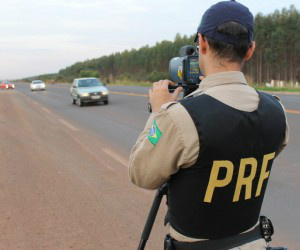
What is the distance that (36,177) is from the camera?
621 cm

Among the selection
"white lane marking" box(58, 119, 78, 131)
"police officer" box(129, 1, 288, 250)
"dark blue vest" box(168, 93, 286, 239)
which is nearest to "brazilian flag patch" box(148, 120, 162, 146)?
"police officer" box(129, 1, 288, 250)

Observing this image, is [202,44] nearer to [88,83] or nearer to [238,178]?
[238,178]

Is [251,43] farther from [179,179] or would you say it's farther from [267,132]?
[179,179]

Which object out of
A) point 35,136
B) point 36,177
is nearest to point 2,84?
point 35,136

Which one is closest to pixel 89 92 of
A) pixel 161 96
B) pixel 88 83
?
pixel 88 83

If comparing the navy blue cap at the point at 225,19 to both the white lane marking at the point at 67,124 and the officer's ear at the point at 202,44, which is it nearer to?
the officer's ear at the point at 202,44

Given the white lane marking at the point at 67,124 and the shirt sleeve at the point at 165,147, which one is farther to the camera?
the white lane marking at the point at 67,124

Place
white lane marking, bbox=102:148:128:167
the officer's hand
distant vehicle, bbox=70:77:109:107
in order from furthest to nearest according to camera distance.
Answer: distant vehicle, bbox=70:77:109:107, white lane marking, bbox=102:148:128:167, the officer's hand

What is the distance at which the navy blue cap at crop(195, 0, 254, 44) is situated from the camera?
5.21 ft

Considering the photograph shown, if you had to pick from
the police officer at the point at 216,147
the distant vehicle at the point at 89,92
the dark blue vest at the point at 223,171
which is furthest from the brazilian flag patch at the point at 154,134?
the distant vehicle at the point at 89,92

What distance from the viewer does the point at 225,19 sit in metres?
1.59

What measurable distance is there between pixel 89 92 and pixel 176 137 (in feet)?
64.5

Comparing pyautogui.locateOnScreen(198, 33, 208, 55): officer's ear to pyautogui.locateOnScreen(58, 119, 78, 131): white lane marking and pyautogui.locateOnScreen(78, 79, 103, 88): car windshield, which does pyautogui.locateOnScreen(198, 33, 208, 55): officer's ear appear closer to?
pyautogui.locateOnScreen(58, 119, 78, 131): white lane marking

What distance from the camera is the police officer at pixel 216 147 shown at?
1534mm
